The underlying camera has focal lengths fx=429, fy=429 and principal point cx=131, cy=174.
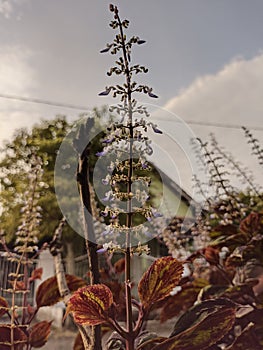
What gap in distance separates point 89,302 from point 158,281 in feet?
0.21

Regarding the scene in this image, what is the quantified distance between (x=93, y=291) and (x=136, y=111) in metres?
0.16

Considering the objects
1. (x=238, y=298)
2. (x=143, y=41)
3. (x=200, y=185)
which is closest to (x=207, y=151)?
(x=200, y=185)

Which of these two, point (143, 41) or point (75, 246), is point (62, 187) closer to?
point (75, 246)

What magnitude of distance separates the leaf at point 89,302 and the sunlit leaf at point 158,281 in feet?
0.11

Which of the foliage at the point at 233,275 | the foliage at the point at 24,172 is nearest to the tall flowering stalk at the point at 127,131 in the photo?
the foliage at the point at 233,275

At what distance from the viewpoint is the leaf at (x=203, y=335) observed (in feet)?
1.23

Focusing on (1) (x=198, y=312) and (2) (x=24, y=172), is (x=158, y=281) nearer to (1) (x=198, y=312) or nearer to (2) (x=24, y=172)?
(1) (x=198, y=312)

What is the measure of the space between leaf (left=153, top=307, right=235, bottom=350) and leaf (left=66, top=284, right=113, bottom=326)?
7cm

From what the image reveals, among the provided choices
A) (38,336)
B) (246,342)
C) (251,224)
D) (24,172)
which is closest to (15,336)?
(38,336)

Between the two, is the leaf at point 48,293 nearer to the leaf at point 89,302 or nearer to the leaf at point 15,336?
the leaf at point 15,336

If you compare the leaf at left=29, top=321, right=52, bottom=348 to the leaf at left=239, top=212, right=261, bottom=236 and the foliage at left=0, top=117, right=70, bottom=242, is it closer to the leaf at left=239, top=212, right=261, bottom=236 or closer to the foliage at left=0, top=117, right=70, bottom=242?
the leaf at left=239, top=212, right=261, bottom=236

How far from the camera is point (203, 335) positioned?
→ 38cm

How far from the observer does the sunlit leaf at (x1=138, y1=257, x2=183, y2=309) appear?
1.28 feet

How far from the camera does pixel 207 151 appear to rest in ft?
2.67
